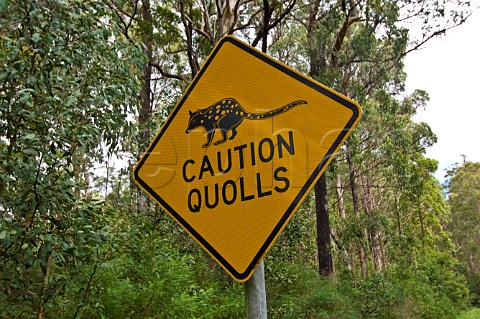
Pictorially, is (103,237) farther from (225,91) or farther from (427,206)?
(427,206)

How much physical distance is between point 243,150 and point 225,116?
180 millimetres

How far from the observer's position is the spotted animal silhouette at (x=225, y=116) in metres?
1.75

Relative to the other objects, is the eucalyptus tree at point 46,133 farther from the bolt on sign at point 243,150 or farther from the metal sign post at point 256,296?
the metal sign post at point 256,296

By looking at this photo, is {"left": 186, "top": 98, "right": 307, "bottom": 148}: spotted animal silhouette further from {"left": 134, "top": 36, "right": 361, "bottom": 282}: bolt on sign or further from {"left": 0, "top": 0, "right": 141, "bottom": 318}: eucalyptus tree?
{"left": 0, "top": 0, "right": 141, "bottom": 318}: eucalyptus tree

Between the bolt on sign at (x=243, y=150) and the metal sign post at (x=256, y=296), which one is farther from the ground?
the bolt on sign at (x=243, y=150)

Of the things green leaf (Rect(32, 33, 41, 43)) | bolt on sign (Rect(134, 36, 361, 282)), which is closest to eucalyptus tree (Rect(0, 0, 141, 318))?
green leaf (Rect(32, 33, 41, 43))

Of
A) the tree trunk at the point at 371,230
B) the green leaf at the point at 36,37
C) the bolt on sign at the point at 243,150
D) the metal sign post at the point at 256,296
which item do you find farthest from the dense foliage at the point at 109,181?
the tree trunk at the point at 371,230

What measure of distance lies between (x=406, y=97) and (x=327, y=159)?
23.4m

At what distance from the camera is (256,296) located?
171cm

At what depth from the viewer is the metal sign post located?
1674mm

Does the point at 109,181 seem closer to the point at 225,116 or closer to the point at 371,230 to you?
the point at 225,116

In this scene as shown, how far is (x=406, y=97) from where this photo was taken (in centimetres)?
2305

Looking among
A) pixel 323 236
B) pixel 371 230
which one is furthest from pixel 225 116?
pixel 371 230

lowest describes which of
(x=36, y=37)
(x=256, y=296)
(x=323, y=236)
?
(x=256, y=296)
